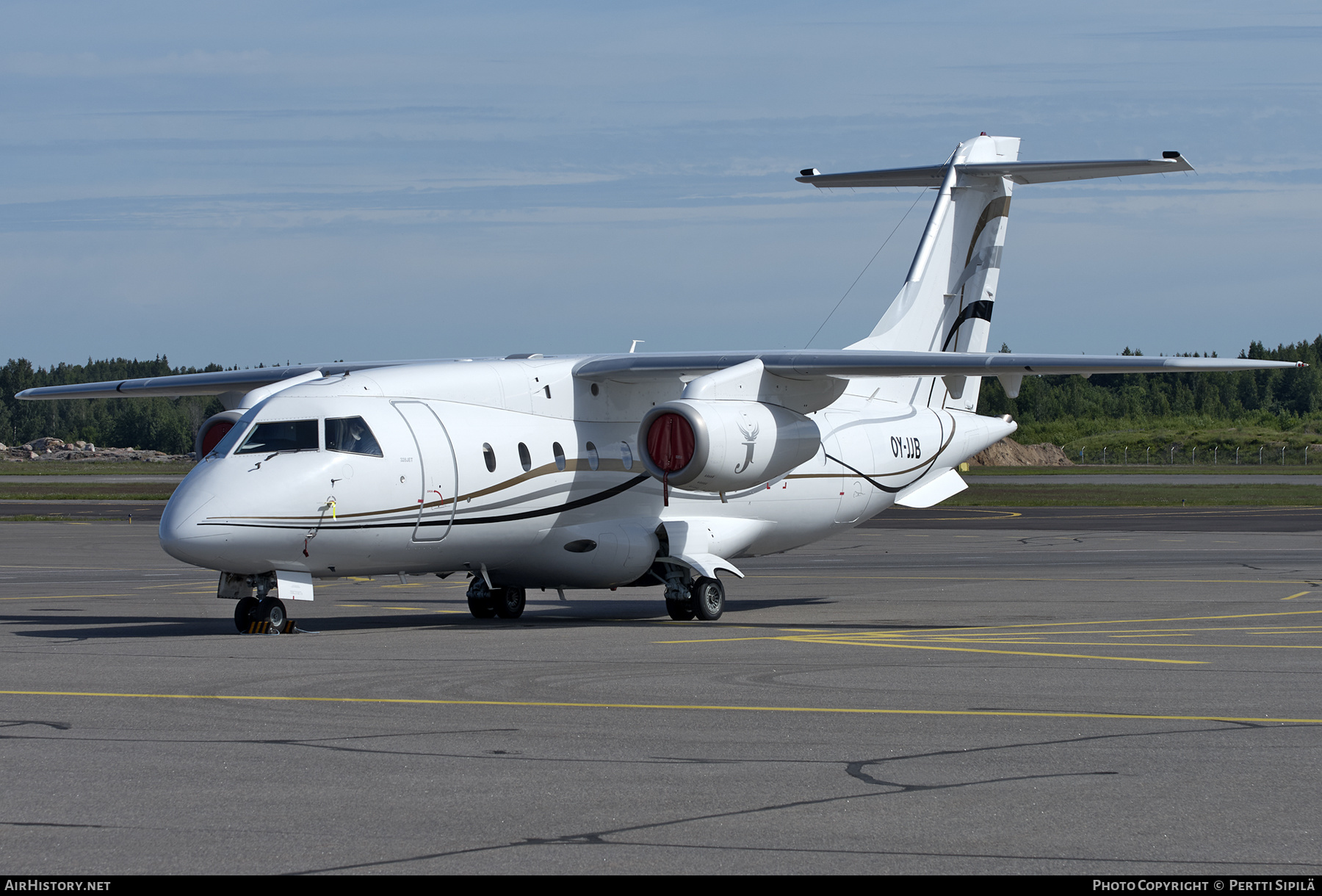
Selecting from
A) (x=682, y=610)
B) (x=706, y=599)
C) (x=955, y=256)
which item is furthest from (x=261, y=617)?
(x=955, y=256)

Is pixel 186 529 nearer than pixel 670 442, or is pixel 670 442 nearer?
pixel 186 529

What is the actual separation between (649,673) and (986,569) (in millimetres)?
16468

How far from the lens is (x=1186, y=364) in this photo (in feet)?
63.6

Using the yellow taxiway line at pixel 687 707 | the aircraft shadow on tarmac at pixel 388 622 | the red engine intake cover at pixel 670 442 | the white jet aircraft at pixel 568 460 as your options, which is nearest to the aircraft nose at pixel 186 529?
the white jet aircraft at pixel 568 460

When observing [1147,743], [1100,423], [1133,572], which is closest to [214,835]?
[1147,743]

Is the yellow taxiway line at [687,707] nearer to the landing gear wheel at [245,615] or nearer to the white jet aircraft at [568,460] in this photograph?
the white jet aircraft at [568,460]

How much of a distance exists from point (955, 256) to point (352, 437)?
13.1 m

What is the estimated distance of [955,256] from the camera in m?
27.1

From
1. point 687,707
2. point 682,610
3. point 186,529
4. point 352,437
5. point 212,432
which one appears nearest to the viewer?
point 687,707

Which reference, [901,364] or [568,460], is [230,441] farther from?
[901,364]

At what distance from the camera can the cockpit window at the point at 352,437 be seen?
1825 cm

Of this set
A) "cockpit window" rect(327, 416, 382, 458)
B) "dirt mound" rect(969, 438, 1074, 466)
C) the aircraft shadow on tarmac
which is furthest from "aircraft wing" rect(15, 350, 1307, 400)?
"dirt mound" rect(969, 438, 1074, 466)

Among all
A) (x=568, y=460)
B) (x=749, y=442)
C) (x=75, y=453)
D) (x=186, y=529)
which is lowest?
(x=75, y=453)

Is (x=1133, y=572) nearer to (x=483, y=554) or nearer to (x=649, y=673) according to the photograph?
(x=483, y=554)
